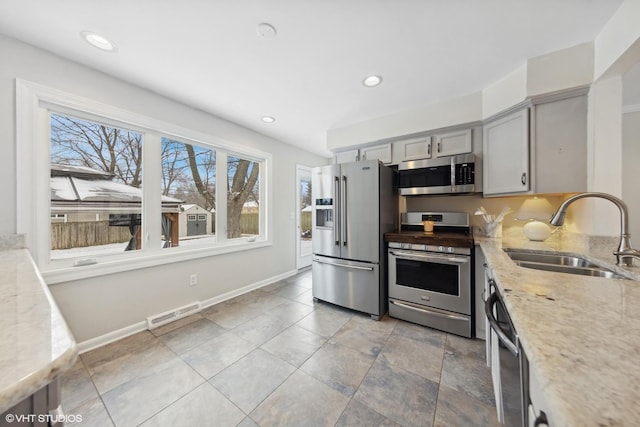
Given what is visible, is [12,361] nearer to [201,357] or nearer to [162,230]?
[201,357]

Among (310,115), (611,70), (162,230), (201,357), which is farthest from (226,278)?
(611,70)

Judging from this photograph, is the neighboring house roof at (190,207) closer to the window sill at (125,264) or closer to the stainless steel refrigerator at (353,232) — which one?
the window sill at (125,264)

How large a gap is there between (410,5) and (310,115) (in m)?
1.62

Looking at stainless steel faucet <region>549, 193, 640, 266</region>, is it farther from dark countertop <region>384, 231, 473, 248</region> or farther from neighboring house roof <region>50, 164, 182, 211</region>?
neighboring house roof <region>50, 164, 182, 211</region>

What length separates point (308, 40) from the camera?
159cm

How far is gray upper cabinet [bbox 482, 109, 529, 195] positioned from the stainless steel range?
0.52 m

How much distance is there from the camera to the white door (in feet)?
13.6

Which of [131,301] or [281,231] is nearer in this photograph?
[131,301]

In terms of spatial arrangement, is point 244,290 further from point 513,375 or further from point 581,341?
point 581,341

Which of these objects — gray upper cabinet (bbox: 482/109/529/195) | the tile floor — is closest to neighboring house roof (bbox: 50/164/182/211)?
the tile floor

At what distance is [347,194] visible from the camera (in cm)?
260

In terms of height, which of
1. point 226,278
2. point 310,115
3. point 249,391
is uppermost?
point 310,115

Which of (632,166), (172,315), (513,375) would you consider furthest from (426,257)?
(172,315)

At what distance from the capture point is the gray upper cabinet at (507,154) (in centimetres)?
193
